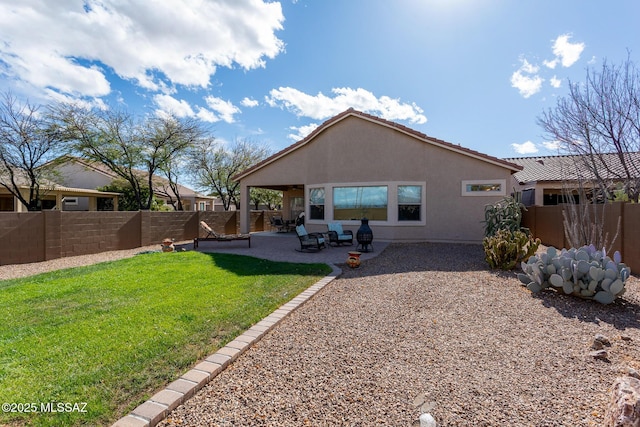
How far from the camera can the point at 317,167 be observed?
631 inches

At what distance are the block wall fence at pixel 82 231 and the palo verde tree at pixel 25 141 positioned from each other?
8.75 meters

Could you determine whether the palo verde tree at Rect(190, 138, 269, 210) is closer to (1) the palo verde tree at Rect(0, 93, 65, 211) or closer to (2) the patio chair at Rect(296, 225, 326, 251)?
(1) the palo verde tree at Rect(0, 93, 65, 211)

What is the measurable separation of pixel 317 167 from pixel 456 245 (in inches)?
302

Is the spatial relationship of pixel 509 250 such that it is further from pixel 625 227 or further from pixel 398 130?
pixel 398 130

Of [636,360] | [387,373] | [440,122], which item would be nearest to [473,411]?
[387,373]

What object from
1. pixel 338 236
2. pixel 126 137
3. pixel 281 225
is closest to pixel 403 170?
pixel 338 236

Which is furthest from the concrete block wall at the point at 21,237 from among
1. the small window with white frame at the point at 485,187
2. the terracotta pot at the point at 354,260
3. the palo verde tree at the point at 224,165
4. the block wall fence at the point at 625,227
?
the palo verde tree at the point at 224,165

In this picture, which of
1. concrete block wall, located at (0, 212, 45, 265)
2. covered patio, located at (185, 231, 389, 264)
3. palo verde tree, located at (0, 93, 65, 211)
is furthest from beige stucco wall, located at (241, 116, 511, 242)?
palo verde tree, located at (0, 93, 65, 211)

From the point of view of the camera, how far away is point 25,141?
55.6 ft

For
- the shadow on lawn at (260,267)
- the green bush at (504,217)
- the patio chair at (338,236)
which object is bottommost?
the shadow on lawn at (260,267)

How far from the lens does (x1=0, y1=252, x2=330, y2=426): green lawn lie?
2.97 meters

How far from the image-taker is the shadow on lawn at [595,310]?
4.93 m

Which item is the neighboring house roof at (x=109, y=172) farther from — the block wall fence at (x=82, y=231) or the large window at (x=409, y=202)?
the large window at (x=409, y=202)

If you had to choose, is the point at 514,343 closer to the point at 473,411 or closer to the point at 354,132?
the point at 473,411
